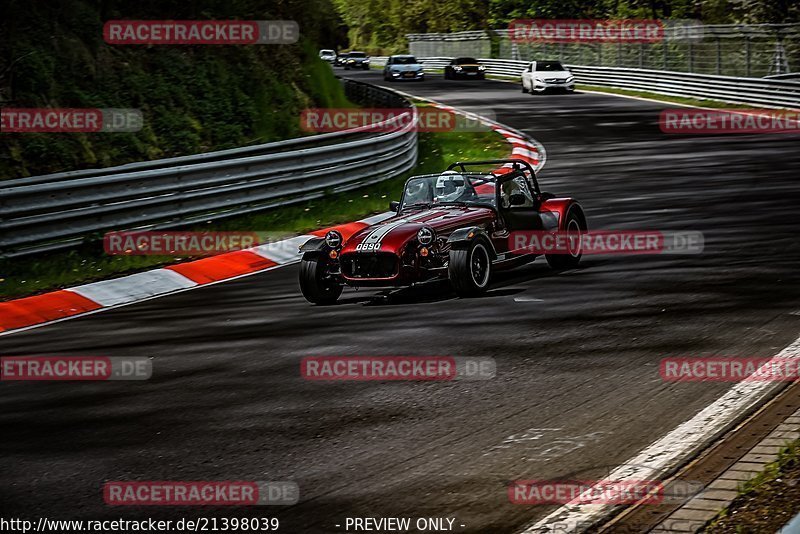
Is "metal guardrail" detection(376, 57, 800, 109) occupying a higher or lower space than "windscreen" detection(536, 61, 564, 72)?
lower

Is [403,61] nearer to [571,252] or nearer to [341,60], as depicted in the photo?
[341,60]

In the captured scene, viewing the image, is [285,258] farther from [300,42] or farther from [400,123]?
[300,42]

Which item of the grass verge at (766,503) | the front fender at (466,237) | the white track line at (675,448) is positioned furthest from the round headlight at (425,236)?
the grass verge at (766,503)

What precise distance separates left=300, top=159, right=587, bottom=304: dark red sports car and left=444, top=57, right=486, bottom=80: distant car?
4805 centimetres

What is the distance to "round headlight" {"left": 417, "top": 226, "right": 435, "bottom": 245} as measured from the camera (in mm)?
10656

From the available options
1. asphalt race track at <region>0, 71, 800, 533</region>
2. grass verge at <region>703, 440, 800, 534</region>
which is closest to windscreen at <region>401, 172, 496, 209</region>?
asphalt race track at <region>0, 71, 800, 533</region>

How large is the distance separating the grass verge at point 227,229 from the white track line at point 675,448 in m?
8.35

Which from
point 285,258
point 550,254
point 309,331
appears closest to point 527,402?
point 309,331

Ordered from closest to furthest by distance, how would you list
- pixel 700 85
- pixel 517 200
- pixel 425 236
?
pixel 425 236 → pixel 517 200 → pixel 700 85

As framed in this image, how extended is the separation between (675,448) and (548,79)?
40.2 meters

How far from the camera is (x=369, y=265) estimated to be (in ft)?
35.2

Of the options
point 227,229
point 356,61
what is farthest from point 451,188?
point 356,61

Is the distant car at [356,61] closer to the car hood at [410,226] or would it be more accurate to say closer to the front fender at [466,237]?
the car hood at [410,226]

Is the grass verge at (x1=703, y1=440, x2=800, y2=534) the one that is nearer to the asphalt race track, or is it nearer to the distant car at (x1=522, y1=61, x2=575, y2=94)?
the asphalt race track
